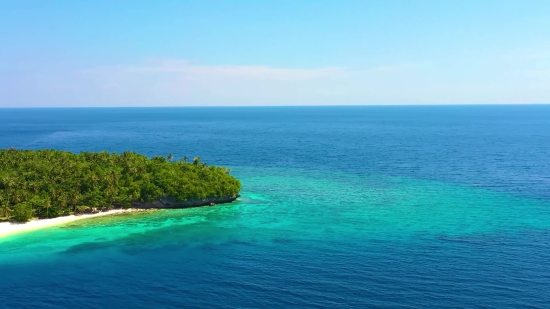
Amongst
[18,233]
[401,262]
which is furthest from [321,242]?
[18,233]

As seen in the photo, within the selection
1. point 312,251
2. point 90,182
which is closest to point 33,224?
point 90,182

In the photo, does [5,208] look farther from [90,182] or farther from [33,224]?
[90,182]

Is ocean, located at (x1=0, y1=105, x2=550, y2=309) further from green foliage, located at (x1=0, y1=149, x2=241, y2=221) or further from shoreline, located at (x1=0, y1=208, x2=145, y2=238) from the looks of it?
green foliage, located at (x1=0, y1=149, x2=241, y2=221)

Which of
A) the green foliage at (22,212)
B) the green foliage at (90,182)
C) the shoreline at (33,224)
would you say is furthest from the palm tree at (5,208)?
the shoreline at (33,224)

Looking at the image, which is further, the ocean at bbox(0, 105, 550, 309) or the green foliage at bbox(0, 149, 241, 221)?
the green foliage at bbox(0, 149, 241, 221)

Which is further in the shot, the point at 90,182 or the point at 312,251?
the point at 90,182

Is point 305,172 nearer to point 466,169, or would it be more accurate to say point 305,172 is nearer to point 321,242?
point 466,169

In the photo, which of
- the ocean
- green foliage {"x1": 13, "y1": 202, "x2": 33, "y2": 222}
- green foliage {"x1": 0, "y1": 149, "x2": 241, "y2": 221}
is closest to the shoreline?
green foliage {"x1": 13, "y1": 202, "x2": 33, "y2": 222}

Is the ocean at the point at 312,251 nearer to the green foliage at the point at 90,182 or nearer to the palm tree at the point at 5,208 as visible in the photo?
the green foliage at the point at 90,182
